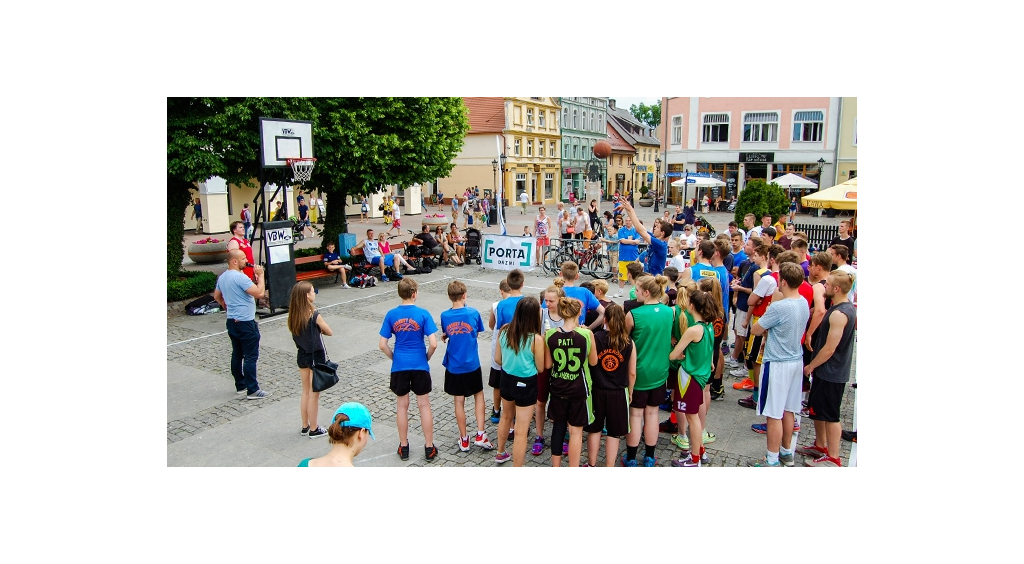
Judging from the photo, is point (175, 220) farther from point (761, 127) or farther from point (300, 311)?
point (761, 127)

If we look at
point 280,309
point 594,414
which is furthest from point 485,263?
point 594,414

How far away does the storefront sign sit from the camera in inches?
1588

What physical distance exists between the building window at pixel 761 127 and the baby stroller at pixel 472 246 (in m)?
29.1

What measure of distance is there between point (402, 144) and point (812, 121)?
3233 centimetres

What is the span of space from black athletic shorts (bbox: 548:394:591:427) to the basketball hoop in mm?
9079

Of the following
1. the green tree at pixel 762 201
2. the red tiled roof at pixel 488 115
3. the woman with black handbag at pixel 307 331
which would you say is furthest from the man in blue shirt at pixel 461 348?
the red tiled roof at pixel 488 115

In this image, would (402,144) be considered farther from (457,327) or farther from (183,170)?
(457,327)

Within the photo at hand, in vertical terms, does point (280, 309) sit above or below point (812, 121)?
below

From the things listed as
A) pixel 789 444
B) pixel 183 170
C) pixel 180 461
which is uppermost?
pixel 183 170

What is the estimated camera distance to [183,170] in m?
12.0

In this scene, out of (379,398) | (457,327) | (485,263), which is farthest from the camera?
(485,263)

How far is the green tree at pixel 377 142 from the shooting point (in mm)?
14133

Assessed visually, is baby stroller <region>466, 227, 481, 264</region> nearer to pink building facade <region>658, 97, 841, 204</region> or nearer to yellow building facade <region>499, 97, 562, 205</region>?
pink building facade <region>658, 97, 841, 204</region>

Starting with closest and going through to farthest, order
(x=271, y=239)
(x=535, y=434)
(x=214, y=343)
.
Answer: (x=535, y=434) < (x=214, y=343) < (x=271, y=239)
